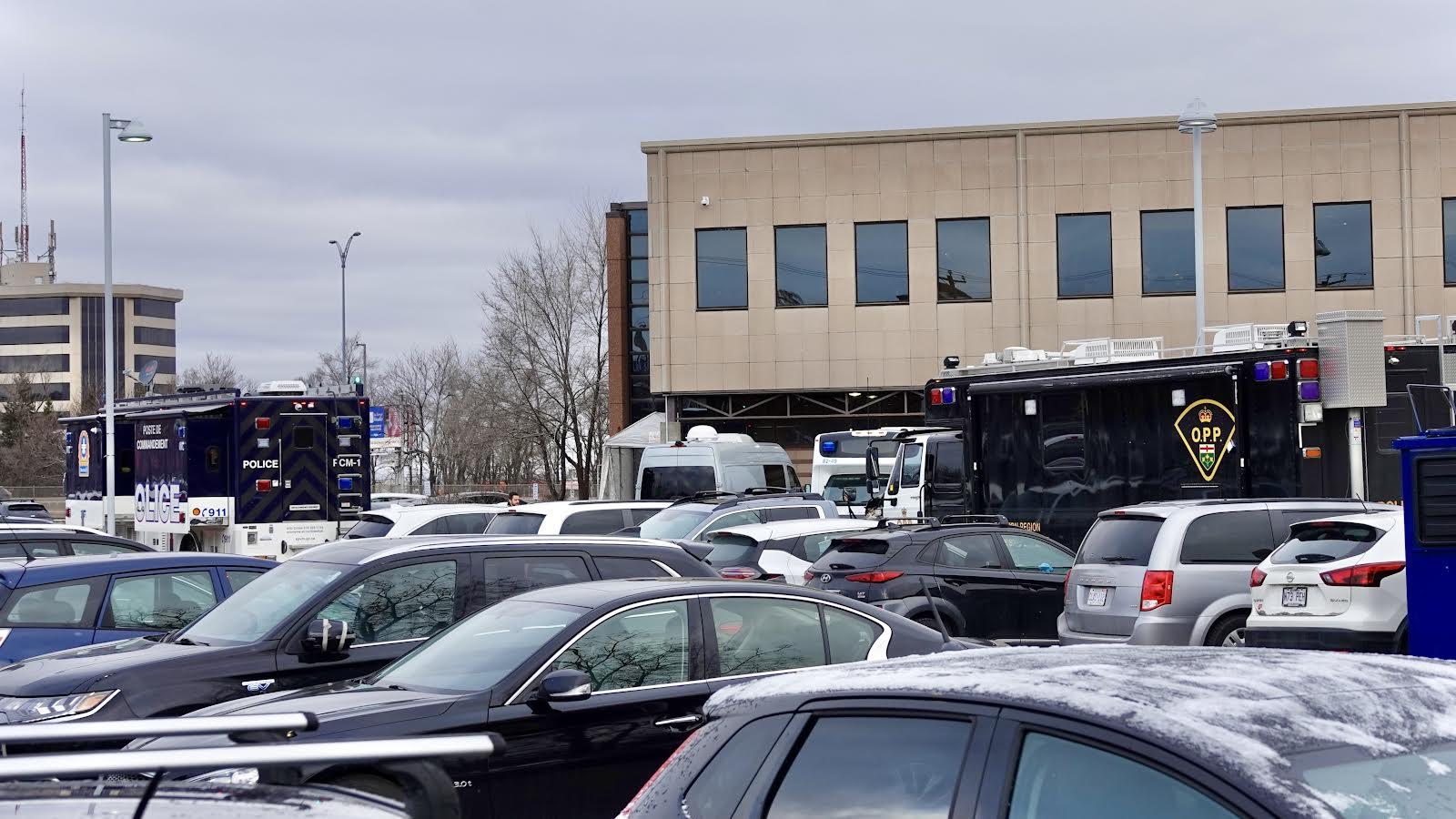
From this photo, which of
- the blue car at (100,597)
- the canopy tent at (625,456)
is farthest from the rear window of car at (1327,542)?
the canopy tent at (625,456)

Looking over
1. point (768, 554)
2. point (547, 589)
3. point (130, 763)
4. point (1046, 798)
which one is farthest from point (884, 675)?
point (768, 554)

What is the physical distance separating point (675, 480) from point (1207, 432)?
14.5 m

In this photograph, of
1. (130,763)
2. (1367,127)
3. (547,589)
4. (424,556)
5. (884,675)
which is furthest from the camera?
(1367,127)

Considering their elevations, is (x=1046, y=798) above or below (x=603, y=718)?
above

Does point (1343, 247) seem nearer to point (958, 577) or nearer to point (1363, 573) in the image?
point (958, 577)

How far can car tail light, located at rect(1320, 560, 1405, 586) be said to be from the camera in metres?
12.0

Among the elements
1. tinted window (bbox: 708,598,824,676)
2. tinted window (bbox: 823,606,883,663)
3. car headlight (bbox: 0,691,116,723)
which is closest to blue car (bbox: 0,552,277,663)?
car headlight (bbox: 0,691,116,723)

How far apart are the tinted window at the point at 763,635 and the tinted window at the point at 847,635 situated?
0.07 meters

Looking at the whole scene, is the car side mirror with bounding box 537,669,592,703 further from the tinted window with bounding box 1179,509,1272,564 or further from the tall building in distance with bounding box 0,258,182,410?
the tall building in distance with bounding box 0,258,182,410

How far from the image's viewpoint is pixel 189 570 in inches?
482

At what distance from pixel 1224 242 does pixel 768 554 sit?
2925cm

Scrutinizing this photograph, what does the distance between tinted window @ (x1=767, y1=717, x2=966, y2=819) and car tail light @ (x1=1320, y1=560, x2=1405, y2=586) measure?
9478 millimetres

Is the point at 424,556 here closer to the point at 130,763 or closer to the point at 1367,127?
the point at 130,763

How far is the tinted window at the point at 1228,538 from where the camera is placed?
13.9m
